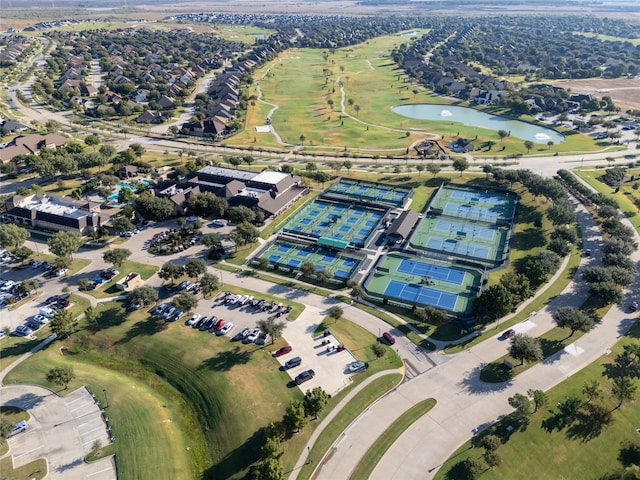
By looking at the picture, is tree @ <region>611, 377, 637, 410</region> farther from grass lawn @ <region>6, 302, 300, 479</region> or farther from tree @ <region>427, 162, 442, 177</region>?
tree @ <region>427, 162, 442, 177</region>

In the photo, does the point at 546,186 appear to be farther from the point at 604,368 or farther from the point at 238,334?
the point at 238,334

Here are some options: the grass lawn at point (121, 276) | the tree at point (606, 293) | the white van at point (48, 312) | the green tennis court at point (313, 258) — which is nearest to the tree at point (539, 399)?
the tree at point (606, 293)

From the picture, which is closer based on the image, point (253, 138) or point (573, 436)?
point (573, 436)

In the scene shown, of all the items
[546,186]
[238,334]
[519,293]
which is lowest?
[238,334]

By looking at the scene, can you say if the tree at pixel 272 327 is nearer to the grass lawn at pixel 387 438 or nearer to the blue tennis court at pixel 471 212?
the grass lawn at pixel 387 438

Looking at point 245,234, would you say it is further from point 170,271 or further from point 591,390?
point 591,390

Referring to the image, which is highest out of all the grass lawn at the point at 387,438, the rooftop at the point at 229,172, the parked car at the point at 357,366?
the rooftop at the point at 229,172

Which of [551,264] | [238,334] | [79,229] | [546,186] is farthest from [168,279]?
[546,186]
